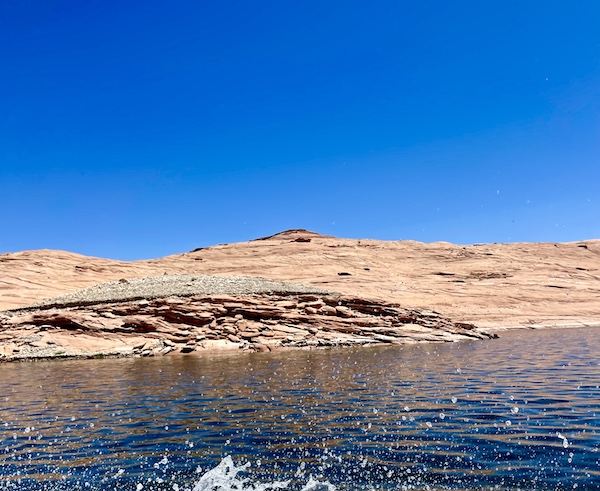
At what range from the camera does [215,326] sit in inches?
1233

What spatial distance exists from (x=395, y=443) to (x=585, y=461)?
3009mm

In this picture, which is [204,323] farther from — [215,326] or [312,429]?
[312,429]

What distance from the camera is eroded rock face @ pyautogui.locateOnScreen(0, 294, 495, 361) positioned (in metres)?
29.1

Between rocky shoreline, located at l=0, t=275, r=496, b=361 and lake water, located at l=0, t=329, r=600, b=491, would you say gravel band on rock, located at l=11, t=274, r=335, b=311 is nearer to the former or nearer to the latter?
rocky shoreline, located at l=0, t=275, r=496, b=361

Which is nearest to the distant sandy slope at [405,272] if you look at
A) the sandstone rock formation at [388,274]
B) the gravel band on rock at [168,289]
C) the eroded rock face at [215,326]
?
the sandstone rock formation at [388,274]

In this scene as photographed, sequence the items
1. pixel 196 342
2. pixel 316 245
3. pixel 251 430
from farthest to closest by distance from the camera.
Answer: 1. pixel 316 245
2. pixel 196 342
3. pixel 251 430

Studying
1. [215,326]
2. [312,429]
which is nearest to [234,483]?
[312,429]

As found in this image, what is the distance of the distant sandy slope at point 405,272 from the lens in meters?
47.9

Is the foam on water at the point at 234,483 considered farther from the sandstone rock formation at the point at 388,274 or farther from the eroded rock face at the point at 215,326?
the sandstone rock formation at the point at 388,274

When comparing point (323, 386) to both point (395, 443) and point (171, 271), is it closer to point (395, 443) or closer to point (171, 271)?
→ point (395, 443)

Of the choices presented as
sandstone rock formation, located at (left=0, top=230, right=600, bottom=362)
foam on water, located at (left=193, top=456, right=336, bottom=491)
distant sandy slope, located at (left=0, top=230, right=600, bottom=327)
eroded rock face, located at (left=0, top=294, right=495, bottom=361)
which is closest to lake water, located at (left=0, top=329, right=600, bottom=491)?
foam on water, located at (left=193, top=456, right=336, bottom=491)

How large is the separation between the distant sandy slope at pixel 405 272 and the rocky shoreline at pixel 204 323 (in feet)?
26.7

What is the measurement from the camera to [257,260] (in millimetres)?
69688

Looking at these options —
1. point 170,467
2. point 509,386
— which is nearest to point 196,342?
point 509,386
